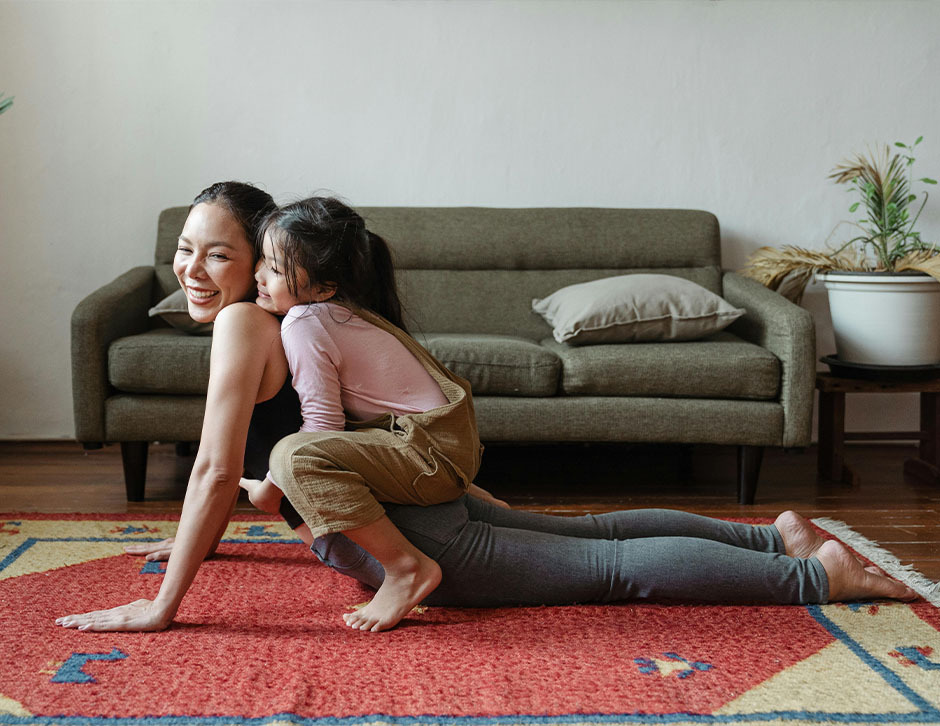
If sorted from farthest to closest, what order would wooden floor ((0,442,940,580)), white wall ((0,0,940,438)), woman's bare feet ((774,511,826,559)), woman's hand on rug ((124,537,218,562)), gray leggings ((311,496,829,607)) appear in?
white wall ((0,0,940,438)) < wooden floor ((0,442,940,580)) < woman's hand on rug ((124,537,218,562)) < woman's bare feet ((774,511,826,559)) < gray leggings ((311,496,829,607))

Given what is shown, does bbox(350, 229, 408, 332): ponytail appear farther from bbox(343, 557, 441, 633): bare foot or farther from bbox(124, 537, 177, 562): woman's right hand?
bbox(124, 537, 177, 562): woman's right hand

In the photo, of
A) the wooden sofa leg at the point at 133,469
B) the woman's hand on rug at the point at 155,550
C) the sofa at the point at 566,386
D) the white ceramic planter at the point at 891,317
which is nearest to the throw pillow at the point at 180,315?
the sofa at the point at 566,386

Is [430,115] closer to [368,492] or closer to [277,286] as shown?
[277,286]

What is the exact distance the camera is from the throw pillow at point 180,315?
2586 mm

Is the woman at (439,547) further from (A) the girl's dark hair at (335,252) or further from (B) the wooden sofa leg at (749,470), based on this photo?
(B) the wooden sofa leg at (749,470)

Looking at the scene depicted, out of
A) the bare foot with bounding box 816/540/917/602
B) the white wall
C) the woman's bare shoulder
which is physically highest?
the white wall

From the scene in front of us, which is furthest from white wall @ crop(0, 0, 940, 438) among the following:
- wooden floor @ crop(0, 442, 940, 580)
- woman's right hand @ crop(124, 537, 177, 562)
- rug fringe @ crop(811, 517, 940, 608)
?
woman's right hand @ crop(124, 537, 177, 562)

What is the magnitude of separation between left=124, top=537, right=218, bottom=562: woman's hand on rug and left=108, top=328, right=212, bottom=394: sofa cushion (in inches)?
21.3

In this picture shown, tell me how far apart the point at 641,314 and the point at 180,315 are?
4.19ft

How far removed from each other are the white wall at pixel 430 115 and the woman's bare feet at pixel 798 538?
1780 millimetres

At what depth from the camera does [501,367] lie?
248 cm

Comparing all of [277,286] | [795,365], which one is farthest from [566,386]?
[277,286]

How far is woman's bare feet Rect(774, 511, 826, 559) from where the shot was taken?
5.78ft

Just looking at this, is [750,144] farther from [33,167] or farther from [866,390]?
[33,167]
